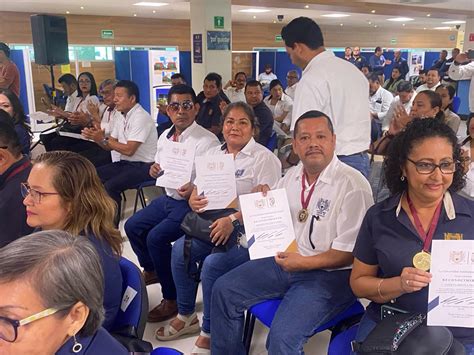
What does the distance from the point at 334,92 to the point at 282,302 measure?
123 cm

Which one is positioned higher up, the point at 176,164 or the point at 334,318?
the point at 176,164

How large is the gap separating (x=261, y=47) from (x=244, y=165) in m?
12.8

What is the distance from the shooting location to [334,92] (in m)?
2.45

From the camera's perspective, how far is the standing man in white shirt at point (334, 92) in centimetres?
245

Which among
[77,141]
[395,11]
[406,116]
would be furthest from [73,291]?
[395,11]

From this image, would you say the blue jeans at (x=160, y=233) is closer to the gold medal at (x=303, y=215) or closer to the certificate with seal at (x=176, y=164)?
the certificate with seal at (x=176, y=164)

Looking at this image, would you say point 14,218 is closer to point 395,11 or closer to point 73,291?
point 73,291

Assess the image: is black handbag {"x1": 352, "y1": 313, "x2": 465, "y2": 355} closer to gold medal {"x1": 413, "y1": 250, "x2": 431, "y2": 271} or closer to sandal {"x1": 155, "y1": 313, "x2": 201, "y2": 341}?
gold medal {"x1": 413, "y1": 250, "x2": 431, "y2": 271}

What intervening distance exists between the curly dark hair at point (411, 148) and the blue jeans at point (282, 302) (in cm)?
49

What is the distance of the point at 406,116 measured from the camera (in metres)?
3.34

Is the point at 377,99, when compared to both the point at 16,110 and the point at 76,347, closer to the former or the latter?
the point at 16,110

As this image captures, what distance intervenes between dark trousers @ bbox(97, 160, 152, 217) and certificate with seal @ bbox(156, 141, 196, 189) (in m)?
0.92

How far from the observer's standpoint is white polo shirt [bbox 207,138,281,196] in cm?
248

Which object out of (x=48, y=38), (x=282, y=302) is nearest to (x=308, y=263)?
(x=282, y=302)
